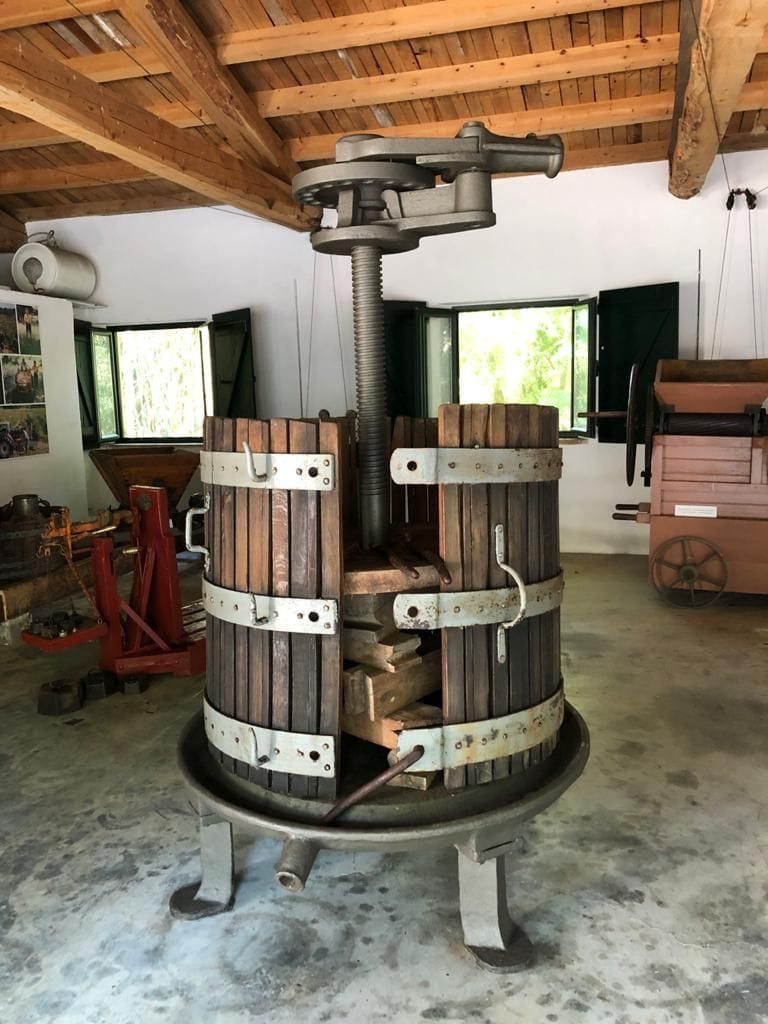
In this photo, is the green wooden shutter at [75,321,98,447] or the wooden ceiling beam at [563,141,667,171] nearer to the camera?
the wooden ceiling beam at [563,141,667,171]

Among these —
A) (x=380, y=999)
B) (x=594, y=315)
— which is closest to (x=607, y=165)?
(x=594, y=315)

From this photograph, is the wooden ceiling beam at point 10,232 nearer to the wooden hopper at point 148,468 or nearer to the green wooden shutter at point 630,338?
the wooden hopper at point 148,468

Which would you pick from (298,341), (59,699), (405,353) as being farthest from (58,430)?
(59,699)

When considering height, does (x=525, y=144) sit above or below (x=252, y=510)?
above

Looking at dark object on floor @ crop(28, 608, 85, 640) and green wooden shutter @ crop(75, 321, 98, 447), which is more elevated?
green wooden shutter @ crop(75, 321, 98, 447)

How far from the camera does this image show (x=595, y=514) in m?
6.80

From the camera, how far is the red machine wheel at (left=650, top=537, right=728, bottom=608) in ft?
16.3

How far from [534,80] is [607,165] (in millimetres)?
1486

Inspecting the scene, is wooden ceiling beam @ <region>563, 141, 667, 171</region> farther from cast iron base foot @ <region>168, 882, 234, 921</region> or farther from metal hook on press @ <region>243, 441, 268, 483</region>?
cast iron base foot @ <region>168, 882, 234, 921</region>

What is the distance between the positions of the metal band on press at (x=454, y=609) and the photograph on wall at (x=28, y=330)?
603 centimetres

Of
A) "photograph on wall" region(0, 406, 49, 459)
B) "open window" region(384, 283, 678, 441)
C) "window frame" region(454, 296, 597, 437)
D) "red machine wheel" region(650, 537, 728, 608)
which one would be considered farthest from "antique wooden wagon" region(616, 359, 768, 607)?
"photograph on wall" region(0, 406, 49, 459)

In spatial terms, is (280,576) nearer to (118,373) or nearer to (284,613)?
(284,613)

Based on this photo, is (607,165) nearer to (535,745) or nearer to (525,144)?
(525,144)

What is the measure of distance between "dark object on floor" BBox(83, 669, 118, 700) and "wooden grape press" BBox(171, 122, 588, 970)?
187 cm
